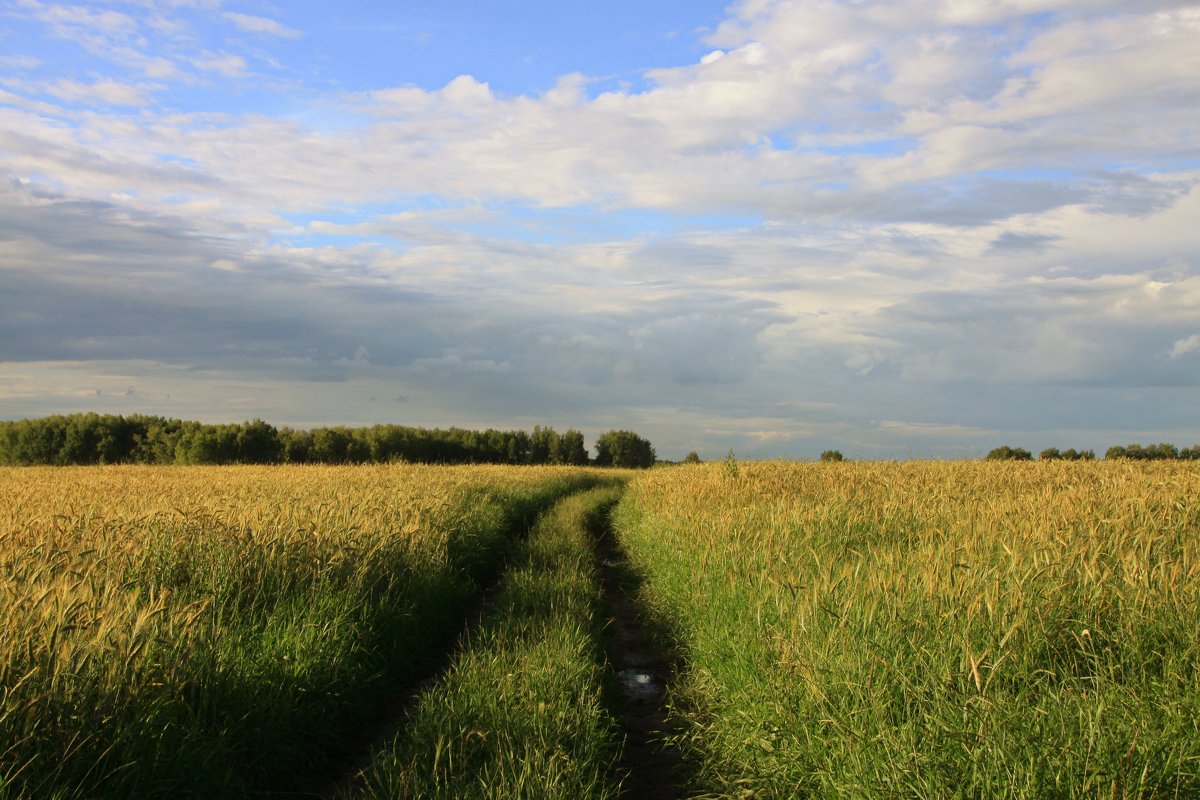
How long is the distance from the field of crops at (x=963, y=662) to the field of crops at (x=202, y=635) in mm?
3022

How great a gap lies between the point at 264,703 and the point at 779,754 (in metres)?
3.63

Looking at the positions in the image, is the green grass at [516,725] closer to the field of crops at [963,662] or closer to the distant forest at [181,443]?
the field of crops at [963,662]

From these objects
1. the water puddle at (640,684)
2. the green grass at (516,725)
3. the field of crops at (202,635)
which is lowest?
the water puddle at (640,684)

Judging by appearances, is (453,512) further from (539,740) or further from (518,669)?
(539,740)

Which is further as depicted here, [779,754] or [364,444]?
[364,444]

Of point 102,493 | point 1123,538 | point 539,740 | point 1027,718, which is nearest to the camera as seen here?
point 1027,718

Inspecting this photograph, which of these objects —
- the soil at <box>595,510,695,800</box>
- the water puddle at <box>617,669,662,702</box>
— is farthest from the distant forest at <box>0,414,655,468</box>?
the water puddle at <box>617,669,662,702</box>

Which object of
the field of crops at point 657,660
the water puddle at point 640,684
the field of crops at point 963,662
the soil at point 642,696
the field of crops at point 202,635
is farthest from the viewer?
the water puddle at point 640,684

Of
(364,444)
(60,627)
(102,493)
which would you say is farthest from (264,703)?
(364,444)

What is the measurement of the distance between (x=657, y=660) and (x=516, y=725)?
3.57m

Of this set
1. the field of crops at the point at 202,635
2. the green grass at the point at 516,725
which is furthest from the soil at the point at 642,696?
the field of crops at the point at 202,635

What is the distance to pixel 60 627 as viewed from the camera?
184 inches

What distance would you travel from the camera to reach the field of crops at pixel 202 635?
4.32 m

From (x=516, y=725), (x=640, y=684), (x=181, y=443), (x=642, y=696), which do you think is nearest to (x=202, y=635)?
(x=516, y=725)
